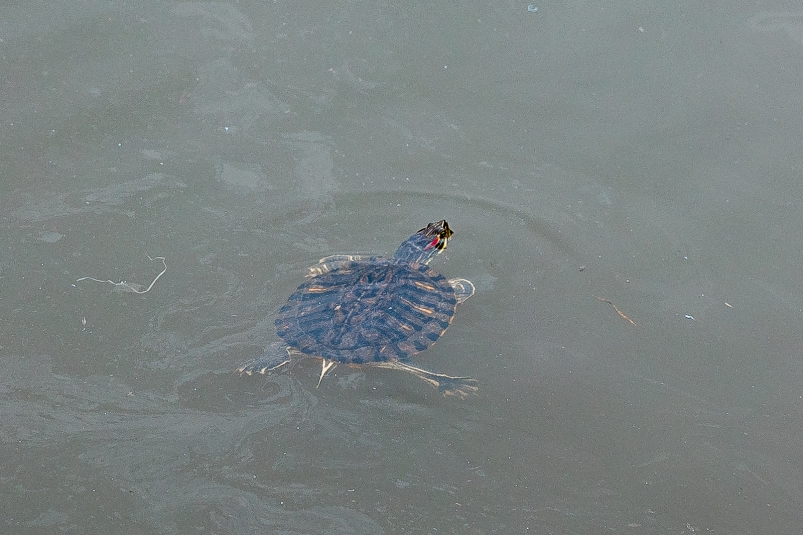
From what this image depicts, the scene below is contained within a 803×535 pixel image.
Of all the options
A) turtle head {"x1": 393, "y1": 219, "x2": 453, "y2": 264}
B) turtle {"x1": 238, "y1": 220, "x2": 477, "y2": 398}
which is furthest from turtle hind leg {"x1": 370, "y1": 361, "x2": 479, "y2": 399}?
turtle head {"x1": 393, "y1": 219, "x2": 453, "y2": 264}

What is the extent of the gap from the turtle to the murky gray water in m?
0.08

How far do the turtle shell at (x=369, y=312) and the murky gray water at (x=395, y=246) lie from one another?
0.12 metres

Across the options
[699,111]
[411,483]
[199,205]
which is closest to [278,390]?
[411,483]

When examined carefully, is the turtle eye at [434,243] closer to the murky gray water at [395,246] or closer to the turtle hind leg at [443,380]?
the murky gray water at [395,246]

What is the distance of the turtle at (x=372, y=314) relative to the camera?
9.64ft

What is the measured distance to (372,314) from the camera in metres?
3.02

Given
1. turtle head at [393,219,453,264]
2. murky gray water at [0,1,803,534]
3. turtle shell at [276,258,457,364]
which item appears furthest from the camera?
turtle head at [393,219,453,264]

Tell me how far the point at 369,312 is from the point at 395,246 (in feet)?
1.67

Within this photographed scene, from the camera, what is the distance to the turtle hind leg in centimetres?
294

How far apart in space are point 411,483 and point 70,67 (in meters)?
3.02

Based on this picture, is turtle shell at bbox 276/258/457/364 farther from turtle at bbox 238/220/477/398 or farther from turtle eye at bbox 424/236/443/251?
turtle eye at bbox 424/236/443/251

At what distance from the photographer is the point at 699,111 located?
12.7 ft

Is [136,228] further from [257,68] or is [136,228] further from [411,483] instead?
[411,483]

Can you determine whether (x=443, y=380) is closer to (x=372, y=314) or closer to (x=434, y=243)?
(x=372, y=314)
